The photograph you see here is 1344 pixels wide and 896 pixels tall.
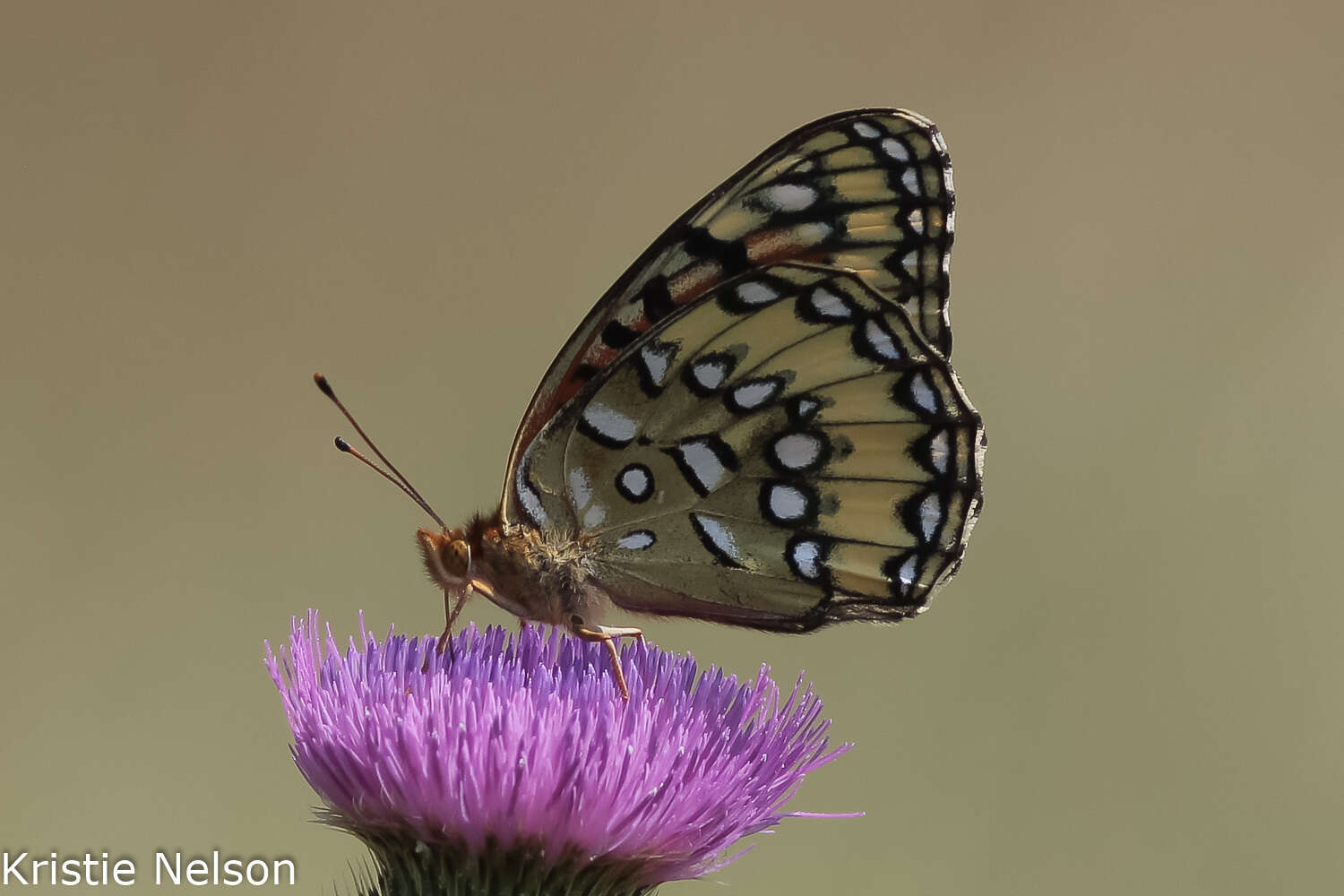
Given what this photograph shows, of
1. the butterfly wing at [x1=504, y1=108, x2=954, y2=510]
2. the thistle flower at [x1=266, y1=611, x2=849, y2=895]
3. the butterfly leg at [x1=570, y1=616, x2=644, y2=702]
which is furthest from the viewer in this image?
the butterfly wing at [x1=504, y1=108, x2=954, y2=510]

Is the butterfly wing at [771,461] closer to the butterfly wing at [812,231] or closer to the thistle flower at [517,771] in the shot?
the butterfly wing at [812,231]

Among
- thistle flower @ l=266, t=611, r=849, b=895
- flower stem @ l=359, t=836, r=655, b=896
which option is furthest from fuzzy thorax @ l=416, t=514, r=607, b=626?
flower stem @ l=359, t=836, r=655, b=896

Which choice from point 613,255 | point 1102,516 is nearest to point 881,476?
point 1102,516

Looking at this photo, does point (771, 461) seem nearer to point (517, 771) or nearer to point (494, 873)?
point (517, 771)

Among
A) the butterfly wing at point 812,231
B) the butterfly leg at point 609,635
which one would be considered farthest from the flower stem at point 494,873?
the butterfly wing at point 812,231

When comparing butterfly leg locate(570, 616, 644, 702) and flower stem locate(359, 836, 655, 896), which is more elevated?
butterfly leg locate(570, 616, 644, 702)

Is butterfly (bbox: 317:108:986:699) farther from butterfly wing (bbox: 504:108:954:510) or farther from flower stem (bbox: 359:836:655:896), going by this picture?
flower stem (bbox: 359:836:655:896)

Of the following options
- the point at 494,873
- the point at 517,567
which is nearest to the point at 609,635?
the point at 517,567
